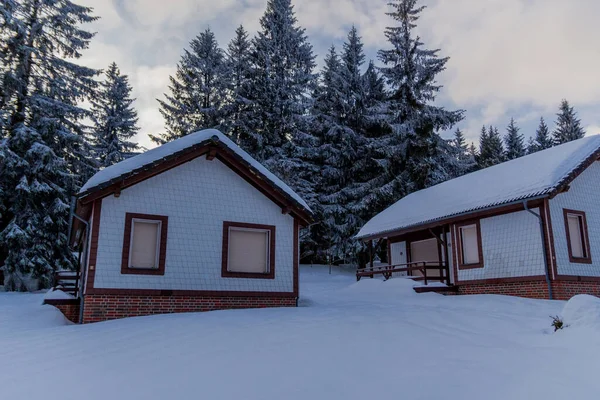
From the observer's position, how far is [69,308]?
503 inches

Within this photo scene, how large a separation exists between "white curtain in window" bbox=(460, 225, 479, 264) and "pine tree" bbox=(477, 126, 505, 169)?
26.6 meters

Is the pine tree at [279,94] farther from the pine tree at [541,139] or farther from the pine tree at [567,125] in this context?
the pine tree at [541,139]

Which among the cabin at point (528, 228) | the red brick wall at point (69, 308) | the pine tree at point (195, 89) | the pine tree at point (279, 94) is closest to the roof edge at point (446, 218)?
the cabin at point (528, 228)

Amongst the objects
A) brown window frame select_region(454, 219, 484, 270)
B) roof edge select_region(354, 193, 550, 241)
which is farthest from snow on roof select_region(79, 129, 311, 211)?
brown window frame select_region(454, 219, 484, 270)

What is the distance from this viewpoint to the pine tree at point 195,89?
31.8m

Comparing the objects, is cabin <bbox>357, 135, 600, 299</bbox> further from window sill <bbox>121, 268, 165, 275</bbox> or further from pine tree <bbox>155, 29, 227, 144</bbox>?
pine tree <bbox>155, 29, 227, 144</bbox>

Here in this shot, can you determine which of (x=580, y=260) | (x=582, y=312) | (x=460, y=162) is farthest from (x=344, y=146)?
(x=582, y=312)

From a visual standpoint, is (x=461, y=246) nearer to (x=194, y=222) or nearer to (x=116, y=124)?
(x=194, y=222)

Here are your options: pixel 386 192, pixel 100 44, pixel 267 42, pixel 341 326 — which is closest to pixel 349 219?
pixel 386 192

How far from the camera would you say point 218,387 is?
527 cm

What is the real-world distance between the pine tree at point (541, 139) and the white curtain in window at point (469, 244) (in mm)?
34073

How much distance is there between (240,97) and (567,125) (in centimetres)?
3227

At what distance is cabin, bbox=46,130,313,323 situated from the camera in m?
11.4

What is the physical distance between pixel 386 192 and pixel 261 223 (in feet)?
54.7
